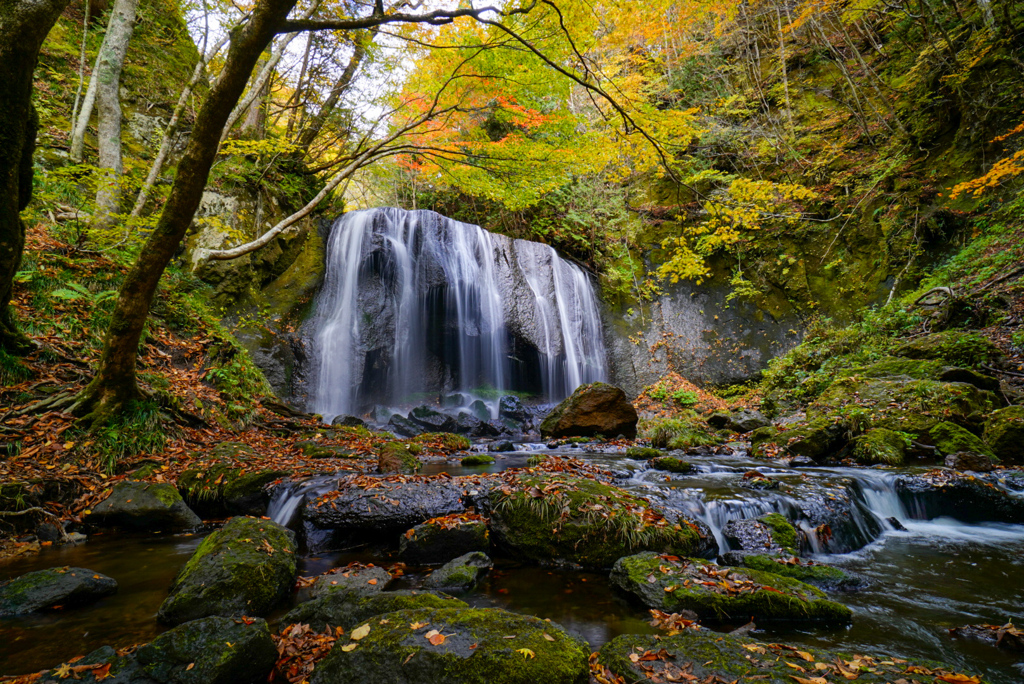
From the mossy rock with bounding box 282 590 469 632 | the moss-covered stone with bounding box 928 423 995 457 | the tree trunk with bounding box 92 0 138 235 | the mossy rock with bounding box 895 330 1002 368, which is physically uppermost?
the tree trunk with bounding box 92 0 138 235

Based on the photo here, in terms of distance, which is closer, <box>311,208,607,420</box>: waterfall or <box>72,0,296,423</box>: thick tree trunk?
<box>72,0,296,423</box>: thick tree trunk

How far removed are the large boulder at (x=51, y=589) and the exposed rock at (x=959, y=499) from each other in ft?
26.1

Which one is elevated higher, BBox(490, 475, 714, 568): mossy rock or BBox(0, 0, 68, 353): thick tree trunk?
BBox(0, 0, 68, 353): thick tree trunk

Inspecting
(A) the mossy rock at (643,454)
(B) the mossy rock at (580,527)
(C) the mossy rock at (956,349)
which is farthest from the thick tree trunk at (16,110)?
(C) the mossy rock at (956,349)

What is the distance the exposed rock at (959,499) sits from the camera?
16.2 ft

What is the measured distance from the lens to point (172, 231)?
4512mm

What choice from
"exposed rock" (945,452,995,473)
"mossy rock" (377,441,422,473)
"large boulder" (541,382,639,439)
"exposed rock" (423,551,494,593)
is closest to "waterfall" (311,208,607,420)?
"large boulder" (541,382,639,439)

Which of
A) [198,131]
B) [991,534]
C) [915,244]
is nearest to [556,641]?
[198,131]

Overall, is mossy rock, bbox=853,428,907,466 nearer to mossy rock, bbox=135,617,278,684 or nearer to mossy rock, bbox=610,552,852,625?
mossy rock, bbox=610,552,852,625

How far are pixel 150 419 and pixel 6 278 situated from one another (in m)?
2.07

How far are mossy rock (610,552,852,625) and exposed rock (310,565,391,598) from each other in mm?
1825

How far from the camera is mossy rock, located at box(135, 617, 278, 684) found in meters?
1.96

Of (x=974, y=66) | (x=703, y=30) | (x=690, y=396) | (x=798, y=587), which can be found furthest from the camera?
(x=703, y=30)

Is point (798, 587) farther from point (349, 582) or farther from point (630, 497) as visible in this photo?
point (349, 582)
